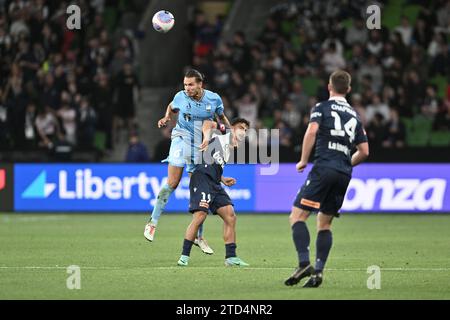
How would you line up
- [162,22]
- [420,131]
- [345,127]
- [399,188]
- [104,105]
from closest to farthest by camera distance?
1. [345,127]
2. [162,22]
3. [399,188]
4. [420,131]
5. [104,105]

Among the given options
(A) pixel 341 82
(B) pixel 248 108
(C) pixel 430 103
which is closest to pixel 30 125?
(B) pixel 248 108

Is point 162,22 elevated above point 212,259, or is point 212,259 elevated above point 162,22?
point 162,22

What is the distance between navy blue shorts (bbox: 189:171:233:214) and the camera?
12.9 meters

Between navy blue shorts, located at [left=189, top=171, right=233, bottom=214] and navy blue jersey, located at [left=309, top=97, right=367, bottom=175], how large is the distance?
7.90ft

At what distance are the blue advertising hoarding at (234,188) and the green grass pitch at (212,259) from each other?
747mm

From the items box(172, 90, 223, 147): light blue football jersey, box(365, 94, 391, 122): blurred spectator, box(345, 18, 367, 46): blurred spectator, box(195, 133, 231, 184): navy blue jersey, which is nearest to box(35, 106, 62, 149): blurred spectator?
box(365, 94, 391, 122): blurred spectator

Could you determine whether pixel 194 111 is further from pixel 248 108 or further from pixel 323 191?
pixel 248 108

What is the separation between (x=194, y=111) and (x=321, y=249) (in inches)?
135

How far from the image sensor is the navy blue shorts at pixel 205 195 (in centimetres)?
1295

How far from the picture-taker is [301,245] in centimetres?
1073

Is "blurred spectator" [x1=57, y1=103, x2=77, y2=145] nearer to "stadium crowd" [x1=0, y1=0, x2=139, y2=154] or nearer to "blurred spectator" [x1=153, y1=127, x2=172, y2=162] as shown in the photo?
"stadium crowd" [x1=0, y1=0, x2=139, y2=154]

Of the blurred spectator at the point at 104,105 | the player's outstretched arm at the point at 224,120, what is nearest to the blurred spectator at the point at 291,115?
the blurred spectator at the point at 104,105

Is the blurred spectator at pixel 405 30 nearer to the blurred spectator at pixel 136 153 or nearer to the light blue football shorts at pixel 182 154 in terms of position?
the blurred spectator at pixel 136 153

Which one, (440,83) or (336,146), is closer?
(336,146)
